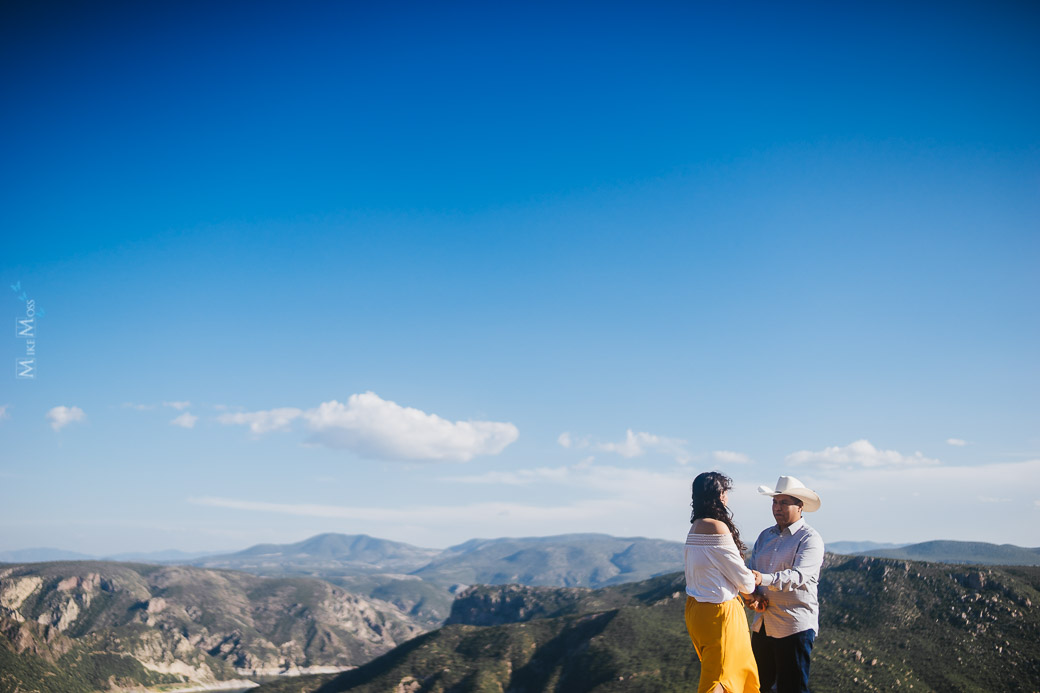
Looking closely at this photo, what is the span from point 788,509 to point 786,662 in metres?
2.75

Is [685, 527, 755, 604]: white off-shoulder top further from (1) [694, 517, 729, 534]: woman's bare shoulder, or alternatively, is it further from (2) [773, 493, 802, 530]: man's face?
(2) [773, 493, 802, 530]: man's face

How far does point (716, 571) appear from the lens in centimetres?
1008

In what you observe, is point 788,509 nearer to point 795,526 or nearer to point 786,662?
point 795,526

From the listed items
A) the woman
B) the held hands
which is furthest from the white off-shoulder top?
the held hands

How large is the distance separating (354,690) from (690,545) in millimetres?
211353

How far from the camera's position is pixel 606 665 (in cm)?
16888

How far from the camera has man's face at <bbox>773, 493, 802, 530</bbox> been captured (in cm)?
1223

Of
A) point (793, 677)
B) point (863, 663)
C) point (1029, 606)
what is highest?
point (793, 677)

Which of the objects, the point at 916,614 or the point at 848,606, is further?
the point at 848,606

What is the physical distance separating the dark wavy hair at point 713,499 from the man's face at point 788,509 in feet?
7.39

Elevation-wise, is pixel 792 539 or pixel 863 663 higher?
pixel 792 539

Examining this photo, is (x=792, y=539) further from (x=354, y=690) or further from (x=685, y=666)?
(x=354, y=690)

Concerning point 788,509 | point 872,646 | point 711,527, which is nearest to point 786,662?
point 788,509

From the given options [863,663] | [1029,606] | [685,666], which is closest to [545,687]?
[685,666]
